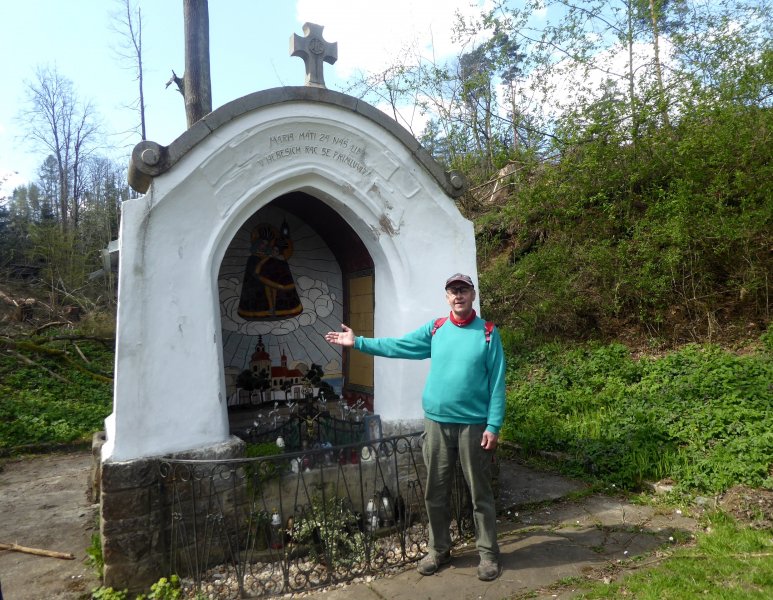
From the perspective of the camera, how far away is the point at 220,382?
147 inches

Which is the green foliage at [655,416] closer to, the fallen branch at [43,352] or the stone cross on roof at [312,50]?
the stone cross on roof at [312,50]

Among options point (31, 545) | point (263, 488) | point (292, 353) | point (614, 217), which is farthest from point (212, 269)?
point (614, 217)

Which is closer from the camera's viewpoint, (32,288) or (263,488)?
(263,488)

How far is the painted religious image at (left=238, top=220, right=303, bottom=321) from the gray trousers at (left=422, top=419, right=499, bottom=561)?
2.58 m

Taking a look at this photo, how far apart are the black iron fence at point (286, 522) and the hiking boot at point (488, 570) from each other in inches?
21.5

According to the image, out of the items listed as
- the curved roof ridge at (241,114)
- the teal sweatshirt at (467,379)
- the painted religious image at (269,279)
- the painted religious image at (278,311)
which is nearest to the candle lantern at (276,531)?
the teal sweatshirt at (467,379)

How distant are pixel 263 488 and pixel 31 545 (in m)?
2.10

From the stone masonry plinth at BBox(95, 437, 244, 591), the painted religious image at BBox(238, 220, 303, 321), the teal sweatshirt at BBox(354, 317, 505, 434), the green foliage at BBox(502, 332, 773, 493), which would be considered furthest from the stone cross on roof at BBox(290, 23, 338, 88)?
the green foliage at BBox(502, 332, 773, 493)

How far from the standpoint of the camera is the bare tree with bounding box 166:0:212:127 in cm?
845

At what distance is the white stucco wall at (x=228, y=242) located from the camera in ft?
11.3

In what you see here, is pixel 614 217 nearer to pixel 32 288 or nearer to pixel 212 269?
pixel 212 269

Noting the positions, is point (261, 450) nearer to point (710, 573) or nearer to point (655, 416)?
point (710, 573)

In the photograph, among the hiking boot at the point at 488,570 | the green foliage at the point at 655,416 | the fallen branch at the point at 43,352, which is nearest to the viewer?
the hiking boot at the point at 488,570

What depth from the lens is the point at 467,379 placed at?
3344 millimetres
